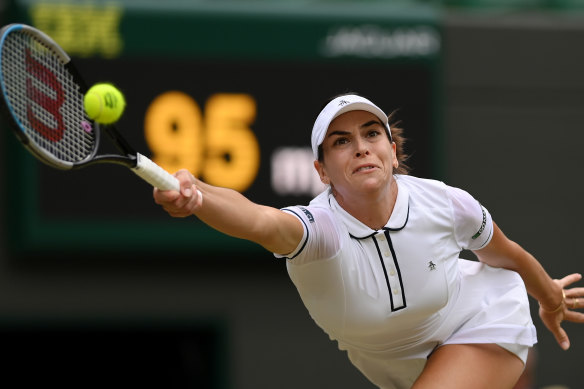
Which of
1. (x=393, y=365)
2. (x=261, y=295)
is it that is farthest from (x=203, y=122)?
(x=393, y=365)

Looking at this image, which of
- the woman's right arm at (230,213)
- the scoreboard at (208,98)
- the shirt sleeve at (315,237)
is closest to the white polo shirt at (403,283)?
the shirt sleeve at (315,237)

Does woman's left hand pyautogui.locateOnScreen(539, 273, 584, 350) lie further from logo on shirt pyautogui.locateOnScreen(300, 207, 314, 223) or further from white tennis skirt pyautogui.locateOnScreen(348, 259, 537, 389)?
logo on shirt pyautogui.locateOnScreen(300, 207, 314, 223)

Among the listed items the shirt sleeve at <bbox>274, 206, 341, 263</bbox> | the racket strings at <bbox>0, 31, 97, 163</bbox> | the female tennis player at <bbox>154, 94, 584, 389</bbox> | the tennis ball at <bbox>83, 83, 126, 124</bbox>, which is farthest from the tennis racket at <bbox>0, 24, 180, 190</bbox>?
the shirt sleeve at <bbox>274, 206, 341, 263</bbox>

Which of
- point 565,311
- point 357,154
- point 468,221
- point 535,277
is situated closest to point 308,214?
point 357,154

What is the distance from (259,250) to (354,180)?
4.69 metres

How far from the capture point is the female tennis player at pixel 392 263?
4.67 metres

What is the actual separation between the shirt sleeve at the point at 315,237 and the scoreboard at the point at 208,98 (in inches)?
164

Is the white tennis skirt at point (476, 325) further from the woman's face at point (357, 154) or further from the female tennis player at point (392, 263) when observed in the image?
the woman's face at point (357, 154)

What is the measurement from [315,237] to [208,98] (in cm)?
464

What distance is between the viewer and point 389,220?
4.81 m

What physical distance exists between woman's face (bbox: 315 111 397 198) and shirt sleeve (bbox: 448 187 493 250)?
345 millimetres

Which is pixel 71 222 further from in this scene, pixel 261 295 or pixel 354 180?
pixel 354 180

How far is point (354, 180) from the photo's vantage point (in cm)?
468

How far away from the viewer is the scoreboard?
29.0ft
